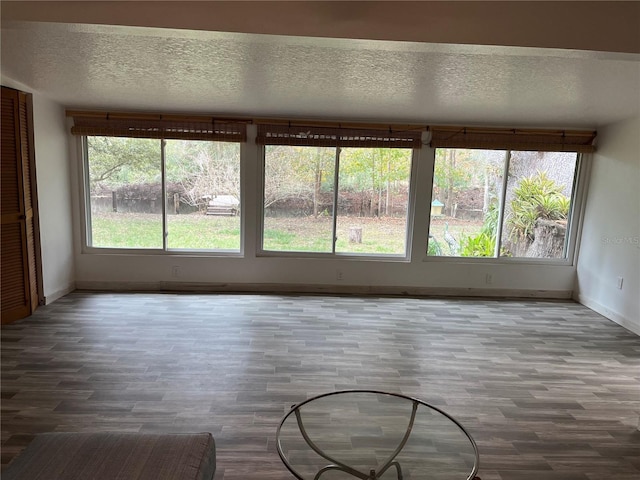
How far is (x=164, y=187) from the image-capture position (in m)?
4.55

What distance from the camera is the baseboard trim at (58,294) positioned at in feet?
12.9

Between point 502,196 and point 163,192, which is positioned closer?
point 163,192

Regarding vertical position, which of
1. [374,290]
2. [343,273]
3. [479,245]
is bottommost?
[374,290]

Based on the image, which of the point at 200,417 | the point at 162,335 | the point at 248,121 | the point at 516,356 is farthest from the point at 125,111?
the point at 516,356

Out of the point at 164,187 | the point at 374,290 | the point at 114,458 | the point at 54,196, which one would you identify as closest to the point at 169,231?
the point at 164,187

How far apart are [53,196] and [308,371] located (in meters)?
3.32

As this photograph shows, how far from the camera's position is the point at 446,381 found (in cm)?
271

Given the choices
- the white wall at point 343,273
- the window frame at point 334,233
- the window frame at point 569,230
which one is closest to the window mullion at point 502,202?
the window frame at point 569,230

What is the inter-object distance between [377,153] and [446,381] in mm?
2829

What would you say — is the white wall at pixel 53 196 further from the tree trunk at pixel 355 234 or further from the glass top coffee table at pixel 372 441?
the glass top coffee table at pixel 372 441

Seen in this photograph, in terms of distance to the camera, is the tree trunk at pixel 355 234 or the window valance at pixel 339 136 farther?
the tree trunk at pixel 355 234

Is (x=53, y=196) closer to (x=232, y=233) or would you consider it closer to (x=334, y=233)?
(x=232, y=233)

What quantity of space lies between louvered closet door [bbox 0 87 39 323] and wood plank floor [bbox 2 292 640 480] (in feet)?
0.83

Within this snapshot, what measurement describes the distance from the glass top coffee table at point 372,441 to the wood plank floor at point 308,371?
24 centimetres
